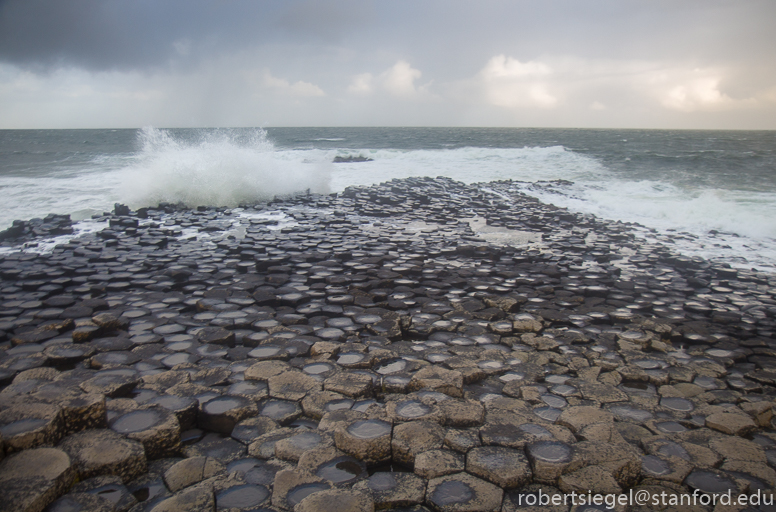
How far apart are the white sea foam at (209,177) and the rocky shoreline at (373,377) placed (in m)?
5.49

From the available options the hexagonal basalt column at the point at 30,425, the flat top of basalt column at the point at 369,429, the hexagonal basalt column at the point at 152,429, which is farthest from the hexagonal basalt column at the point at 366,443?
the hexagonal basalt column at the point at 30,425

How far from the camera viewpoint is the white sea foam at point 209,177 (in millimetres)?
12055

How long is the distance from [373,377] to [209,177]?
1084 centimetres

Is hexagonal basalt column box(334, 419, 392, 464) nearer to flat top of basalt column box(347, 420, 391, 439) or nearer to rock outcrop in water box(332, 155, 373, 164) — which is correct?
flat top of basalt column box(347, 420, 391, 439)

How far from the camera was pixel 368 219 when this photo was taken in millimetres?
9438

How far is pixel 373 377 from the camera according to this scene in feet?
10.2

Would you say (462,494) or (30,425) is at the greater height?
(30,425)

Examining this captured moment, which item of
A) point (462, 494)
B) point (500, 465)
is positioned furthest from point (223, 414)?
point (500, 465)

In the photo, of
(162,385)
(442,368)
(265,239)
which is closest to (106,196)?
(265,239)

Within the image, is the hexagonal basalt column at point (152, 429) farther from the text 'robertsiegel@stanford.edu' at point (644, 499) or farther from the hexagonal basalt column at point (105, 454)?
the text 'robertsiegel@stanford.edu' at point (644, 499)

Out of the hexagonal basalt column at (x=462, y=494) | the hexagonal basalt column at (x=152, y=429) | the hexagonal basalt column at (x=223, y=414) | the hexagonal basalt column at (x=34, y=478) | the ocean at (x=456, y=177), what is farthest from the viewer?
the ocean at (x=456, y=177)

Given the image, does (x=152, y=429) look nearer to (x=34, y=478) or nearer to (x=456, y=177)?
(x=34, y=478)

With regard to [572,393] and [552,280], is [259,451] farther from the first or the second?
[552,280]

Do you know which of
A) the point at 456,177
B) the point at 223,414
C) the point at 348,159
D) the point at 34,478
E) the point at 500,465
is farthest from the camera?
the point at 348,159
